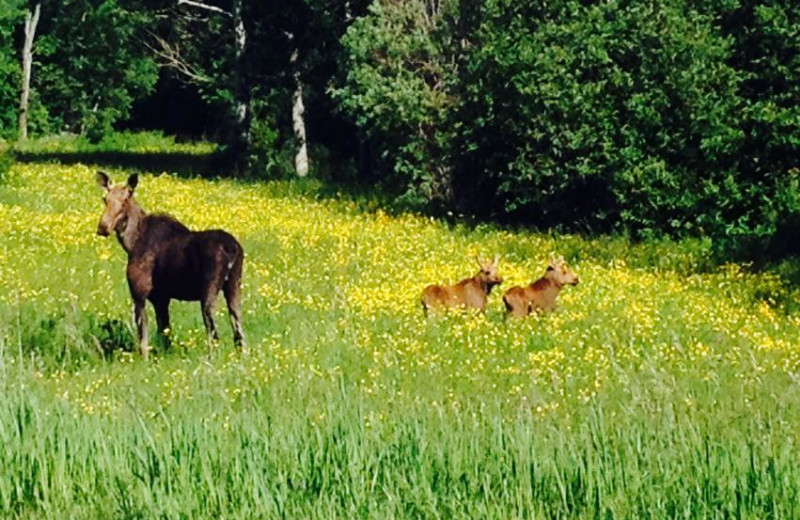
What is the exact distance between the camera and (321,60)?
37.6 m

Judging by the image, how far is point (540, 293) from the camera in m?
15.8

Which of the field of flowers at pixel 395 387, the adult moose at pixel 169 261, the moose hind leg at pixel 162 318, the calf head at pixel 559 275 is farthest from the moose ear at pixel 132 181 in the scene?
the calf head at pixel 559 275

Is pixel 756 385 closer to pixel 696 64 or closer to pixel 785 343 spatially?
pixel 785 343

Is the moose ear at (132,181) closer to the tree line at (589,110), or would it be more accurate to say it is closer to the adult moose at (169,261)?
the adult moose at (169,261)

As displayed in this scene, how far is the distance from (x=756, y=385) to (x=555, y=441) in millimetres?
3709

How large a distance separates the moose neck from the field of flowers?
90 centimetres

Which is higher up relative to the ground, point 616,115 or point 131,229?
point 616,115

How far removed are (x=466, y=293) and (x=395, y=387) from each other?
4.72 metres

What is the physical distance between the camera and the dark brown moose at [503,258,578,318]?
15367 millimetres

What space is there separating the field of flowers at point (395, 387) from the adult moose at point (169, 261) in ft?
1.67

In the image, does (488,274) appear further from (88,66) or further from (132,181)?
(88,66)

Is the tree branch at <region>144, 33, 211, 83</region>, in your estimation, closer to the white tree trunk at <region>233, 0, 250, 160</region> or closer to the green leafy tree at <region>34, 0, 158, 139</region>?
the white tree trunk at <region>233, 0, 250, 160</region>

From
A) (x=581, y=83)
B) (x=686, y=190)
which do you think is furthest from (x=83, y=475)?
(x=581, y=83)

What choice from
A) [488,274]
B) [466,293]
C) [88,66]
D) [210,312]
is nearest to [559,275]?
[488,274]
